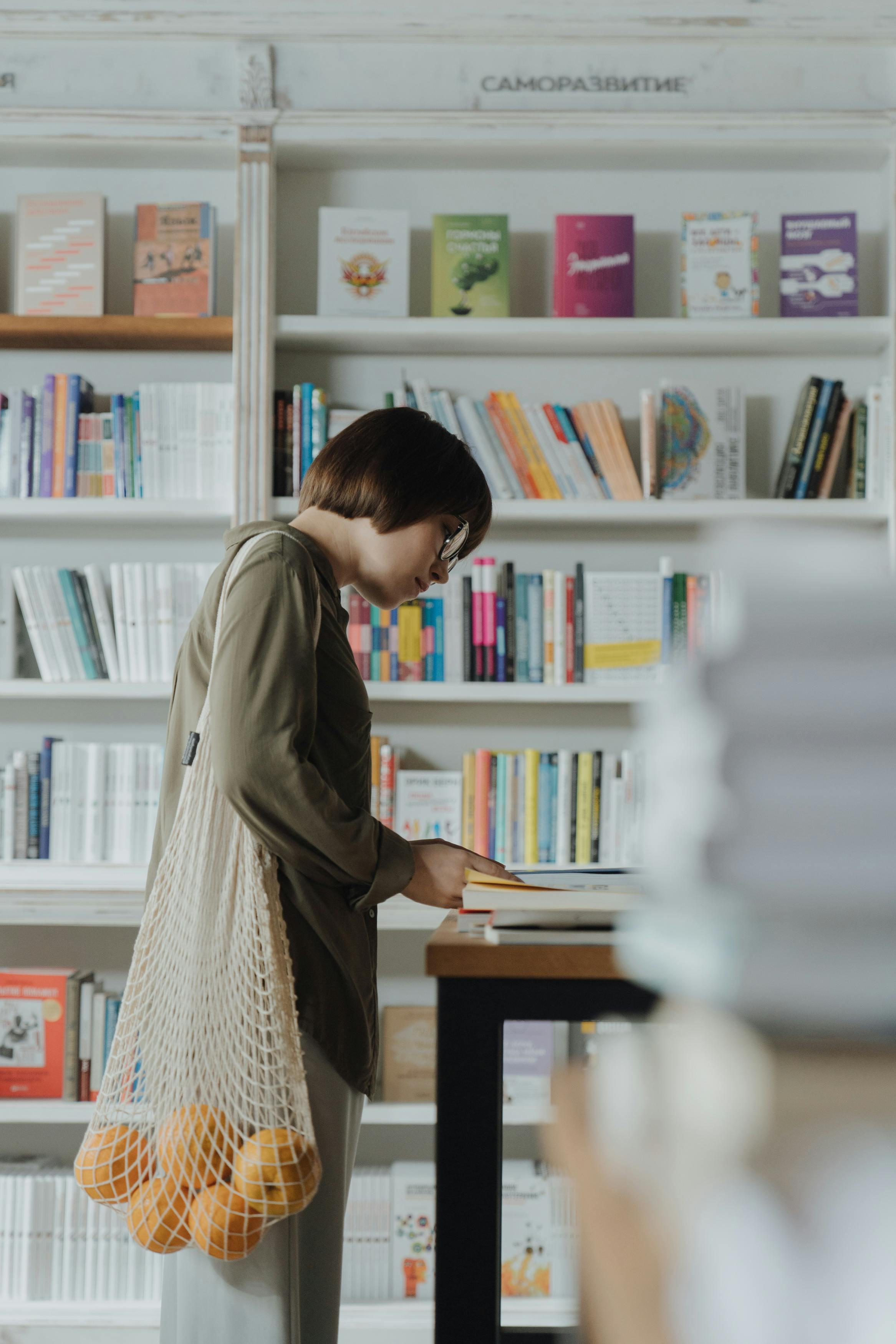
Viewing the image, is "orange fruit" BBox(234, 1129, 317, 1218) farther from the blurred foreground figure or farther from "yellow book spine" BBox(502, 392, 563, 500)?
"yellow book spine" BBox(502, 392, 563, 500)

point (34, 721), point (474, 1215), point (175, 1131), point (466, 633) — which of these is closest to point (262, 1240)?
point (175, 1131)

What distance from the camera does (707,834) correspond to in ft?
0.94

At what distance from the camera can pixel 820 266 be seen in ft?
8.03

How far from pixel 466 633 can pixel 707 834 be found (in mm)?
2106

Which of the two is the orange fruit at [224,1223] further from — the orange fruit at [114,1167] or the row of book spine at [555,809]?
the row of book spine at [555,809]

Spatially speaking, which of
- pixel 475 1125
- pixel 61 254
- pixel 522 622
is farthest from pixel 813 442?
pixel 475 1125

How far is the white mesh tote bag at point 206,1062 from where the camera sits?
87cm

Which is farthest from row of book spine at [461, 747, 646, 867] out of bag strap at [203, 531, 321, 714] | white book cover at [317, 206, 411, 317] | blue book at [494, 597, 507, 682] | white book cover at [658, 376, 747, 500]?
bag strap at [203, 531, 321, 714]

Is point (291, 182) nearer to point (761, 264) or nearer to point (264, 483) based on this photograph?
point (264, 483)


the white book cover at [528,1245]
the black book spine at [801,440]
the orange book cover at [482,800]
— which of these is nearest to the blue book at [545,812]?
the orange book cover at [482,800]

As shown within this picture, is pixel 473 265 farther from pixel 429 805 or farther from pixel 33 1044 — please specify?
pixel 33 1044

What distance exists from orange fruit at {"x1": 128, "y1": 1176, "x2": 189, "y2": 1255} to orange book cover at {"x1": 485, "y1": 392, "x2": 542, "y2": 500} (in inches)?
70.3

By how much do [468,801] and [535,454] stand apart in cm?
80

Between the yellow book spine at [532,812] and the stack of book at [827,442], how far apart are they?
831mm
